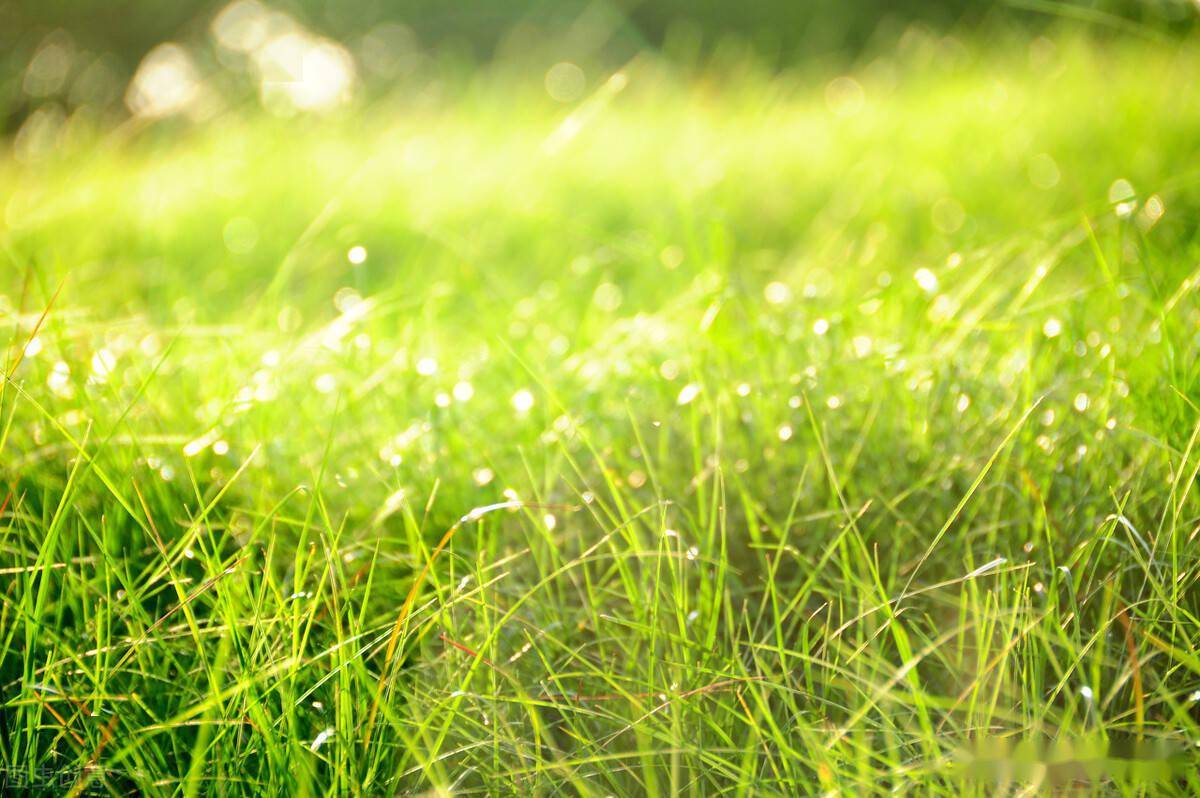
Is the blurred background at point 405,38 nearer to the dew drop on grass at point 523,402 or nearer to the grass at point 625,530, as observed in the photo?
the grass at point 625,530

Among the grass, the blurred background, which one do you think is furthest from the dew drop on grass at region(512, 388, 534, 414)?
the blurred background

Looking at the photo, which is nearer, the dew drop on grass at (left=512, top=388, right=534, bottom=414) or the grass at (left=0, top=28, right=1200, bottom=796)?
the grass at (left=0, top=28, right=1200, bottom=796)

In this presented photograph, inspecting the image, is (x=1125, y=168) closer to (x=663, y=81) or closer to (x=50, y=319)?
(x=663, y=81)

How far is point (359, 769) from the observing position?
95 cm

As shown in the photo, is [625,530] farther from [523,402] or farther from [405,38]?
[405,38]

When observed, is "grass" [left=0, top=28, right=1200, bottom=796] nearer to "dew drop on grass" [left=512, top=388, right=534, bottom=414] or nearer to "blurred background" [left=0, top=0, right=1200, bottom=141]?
"dew drop on grass" [left=512, top=388, right=534, bottom=414]


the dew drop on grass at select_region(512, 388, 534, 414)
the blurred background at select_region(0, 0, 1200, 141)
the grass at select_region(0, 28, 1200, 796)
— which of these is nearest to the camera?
the grass at select_region(0, 28, 1200, 796)

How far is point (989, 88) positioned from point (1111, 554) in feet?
9.14

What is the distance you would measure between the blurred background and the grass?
95.5 inches

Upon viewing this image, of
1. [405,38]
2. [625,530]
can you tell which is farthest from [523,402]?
[405,38]

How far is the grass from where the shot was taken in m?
0.94

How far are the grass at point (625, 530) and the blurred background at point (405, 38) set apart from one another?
2425mm

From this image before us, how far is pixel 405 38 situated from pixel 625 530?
31.4ft

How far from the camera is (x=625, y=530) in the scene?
115 centimetres
